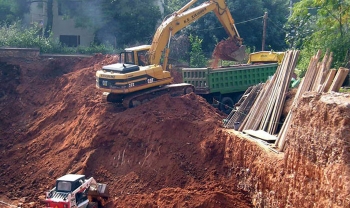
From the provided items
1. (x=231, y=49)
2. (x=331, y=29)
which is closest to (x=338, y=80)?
(x=331, y=29)

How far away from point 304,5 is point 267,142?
788 cm

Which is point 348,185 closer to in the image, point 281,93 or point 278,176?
point 278,176

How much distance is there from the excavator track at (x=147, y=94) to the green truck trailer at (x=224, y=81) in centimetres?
109

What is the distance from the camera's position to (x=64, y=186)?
14.2 m

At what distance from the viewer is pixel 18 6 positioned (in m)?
38.5

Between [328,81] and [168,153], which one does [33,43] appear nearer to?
[168,153]

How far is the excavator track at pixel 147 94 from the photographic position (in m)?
19.7

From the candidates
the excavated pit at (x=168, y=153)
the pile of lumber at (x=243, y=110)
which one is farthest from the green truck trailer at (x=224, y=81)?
the pile of lumber at (x=243, y=110)

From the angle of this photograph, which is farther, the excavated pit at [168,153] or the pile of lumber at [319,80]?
the pile of lumber at [319,80]

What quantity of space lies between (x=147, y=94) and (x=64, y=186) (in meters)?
6.70

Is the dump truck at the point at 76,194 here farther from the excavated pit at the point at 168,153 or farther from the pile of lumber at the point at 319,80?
the pile of lumber at the point at 319,80

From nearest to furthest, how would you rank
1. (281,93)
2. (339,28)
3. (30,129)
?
(281,93) < (339,28) < (30,129)

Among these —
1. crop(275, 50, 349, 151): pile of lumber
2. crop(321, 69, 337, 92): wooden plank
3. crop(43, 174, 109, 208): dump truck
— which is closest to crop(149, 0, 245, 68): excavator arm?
crop(43, 174, 109, 208): dump truck

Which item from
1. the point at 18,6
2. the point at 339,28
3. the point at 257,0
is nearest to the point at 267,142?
the point at 339,28
